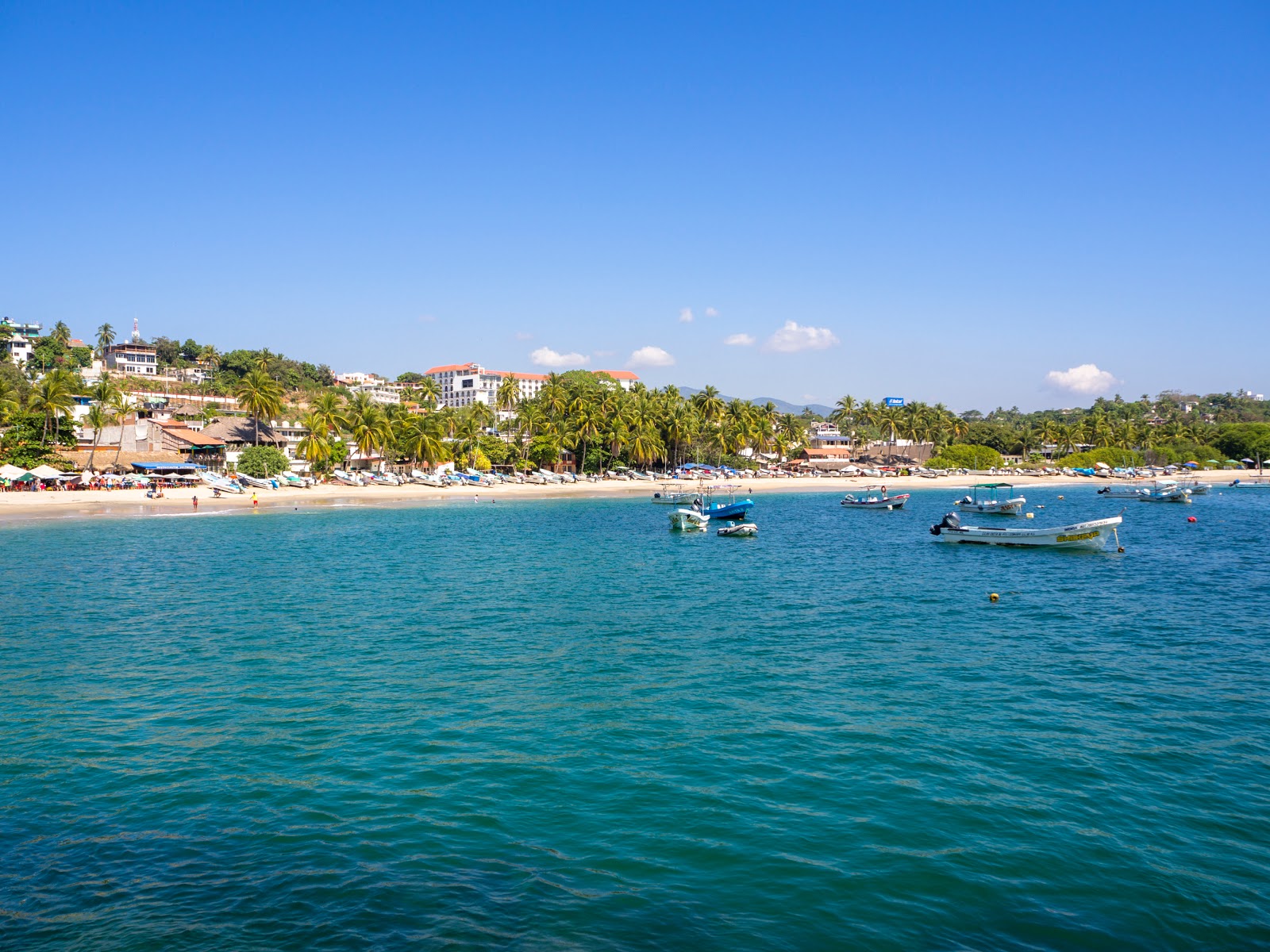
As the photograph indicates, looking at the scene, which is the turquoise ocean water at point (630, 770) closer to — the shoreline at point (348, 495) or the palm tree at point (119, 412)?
the shoreline at point (348, 495)

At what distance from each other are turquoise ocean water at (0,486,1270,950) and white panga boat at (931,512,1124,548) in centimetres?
1589

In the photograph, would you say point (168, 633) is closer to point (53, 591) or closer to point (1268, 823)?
point (53, 591)

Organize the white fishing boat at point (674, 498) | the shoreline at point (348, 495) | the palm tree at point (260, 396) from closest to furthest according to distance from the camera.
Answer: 1. the shoreline at point (348, 495)
2. the white fishing boat at point (674, 498)
3. the palm tree at point (260, 396)

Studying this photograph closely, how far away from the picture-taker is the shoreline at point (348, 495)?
6931cm

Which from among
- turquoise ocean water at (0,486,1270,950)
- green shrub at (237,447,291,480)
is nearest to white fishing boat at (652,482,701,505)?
green shrub at (237,447,291,480)

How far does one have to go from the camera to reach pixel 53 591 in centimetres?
3403

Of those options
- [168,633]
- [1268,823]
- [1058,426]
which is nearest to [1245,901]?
[1268,823]

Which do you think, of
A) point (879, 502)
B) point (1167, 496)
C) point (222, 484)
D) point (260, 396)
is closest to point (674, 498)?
point (879, 502)

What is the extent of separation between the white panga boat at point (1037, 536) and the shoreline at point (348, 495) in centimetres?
5104

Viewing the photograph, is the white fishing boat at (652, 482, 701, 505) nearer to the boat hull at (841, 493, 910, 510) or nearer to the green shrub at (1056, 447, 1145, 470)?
the boat hull at (841, 493, 910, 510)

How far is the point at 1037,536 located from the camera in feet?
169

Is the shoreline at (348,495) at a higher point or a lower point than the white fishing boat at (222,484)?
lower

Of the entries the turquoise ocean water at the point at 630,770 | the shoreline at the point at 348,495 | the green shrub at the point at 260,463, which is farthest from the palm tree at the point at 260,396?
the turquoise ocean water at the point at 630,770

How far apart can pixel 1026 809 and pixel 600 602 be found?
20730mm
